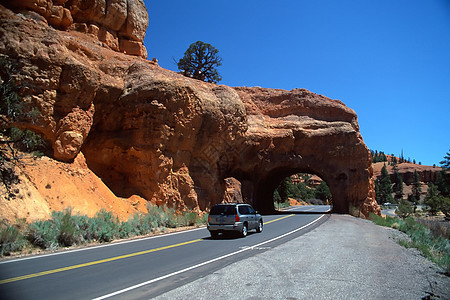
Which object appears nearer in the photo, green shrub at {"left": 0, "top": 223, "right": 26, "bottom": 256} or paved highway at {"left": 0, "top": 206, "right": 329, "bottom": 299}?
paved highway at {"left": 0, "top": 206, "right": 329, "bottom": 299}

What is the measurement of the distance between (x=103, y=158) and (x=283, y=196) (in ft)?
165

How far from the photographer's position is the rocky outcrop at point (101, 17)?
81.7ft

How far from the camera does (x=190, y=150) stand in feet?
98.1

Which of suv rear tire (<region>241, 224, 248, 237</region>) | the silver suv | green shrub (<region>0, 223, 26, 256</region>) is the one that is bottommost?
green shrub (<region>0, 223, 26, 256</region>)

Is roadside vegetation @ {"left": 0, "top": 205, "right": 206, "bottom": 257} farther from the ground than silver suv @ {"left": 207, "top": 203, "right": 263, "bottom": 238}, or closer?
closer

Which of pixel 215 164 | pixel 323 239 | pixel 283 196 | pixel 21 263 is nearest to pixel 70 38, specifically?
pixel 215 164

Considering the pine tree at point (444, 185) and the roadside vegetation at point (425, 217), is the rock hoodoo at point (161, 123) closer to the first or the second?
the roadside vegetation at point (425, 217)

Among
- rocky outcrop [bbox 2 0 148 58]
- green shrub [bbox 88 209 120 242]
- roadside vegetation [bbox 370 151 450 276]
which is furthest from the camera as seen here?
rocky outcrop [bbox 2 0 148 58]

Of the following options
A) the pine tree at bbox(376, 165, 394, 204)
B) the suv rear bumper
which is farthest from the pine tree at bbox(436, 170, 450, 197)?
the suv rear bumper

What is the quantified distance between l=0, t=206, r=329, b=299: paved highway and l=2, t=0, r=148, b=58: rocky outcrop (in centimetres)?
1948

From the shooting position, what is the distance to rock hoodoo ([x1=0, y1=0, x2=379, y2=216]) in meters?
21.0

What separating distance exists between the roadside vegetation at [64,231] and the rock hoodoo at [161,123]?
6.93 meters

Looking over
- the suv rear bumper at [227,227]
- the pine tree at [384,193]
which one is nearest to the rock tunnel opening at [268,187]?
the suv rear bumper at [227,227]

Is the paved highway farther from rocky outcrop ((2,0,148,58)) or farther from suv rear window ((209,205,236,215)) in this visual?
rocky outcrop ((2,0,148,58))
